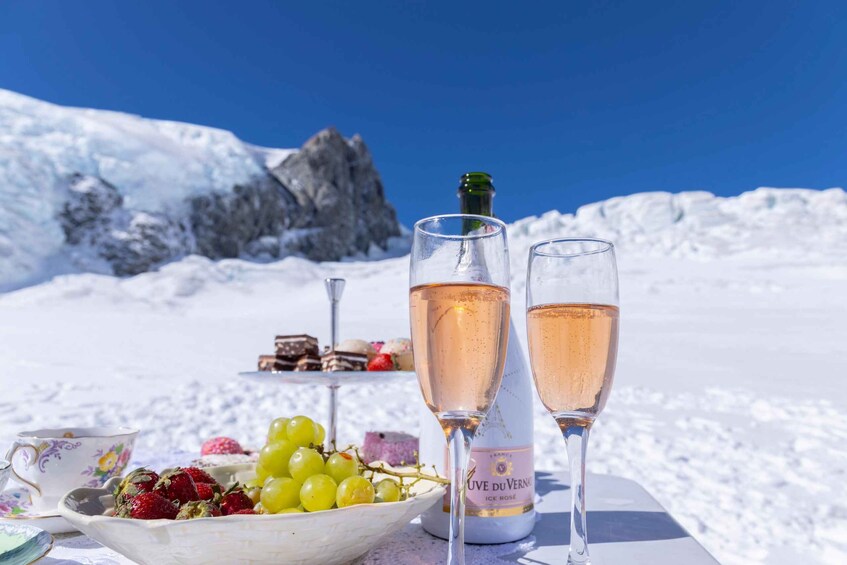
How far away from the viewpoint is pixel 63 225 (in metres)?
27.8

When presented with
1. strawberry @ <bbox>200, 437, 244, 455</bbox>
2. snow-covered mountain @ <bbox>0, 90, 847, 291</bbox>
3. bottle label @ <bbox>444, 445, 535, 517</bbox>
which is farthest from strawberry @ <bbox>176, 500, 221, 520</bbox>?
snow-covered mountain @ <bbox>0, 90, 847, 291</bbox>

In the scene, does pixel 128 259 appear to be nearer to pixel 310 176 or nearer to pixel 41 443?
pixel 310 176

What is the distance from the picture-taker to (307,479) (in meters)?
0.81

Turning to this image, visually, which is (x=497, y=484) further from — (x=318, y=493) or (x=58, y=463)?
(x=58, y=463)

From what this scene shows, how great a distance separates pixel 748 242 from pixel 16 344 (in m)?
21.0

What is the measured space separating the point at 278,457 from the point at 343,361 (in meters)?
0.75

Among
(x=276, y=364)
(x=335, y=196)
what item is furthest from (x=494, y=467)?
(x=335, y=196)

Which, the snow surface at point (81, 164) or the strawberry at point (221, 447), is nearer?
the strawberry at point (221, 447)

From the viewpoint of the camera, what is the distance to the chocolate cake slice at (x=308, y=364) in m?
1.71

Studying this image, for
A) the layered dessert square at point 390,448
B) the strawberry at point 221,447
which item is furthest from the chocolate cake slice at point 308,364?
the layered dessert square at point 390,448

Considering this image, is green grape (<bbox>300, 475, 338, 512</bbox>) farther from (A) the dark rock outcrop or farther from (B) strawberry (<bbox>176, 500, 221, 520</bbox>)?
(A) the dark rock outcrop

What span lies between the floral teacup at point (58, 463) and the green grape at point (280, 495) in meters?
0.33

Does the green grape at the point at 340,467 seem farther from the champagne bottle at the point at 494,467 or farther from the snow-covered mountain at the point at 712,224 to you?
the snow-covered mountain at the point at 712,224

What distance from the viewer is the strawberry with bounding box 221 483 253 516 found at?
2.53 feet
